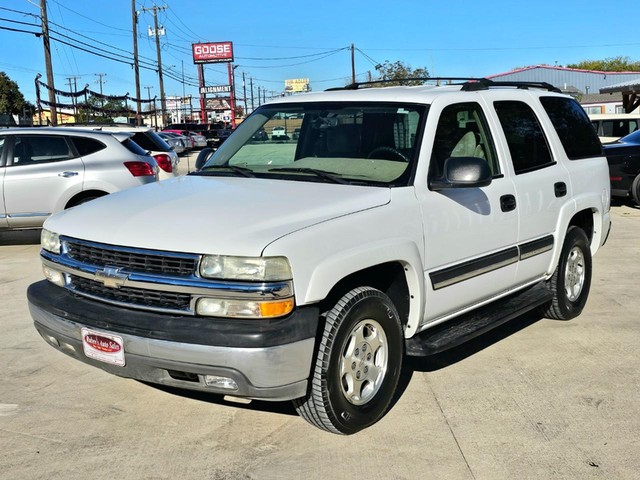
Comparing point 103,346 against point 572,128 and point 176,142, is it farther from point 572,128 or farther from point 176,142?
point 176,142

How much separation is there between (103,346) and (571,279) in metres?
3.96

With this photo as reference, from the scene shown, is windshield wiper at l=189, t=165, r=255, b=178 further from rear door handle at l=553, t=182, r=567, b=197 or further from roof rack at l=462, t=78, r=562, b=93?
rear door handle at l=553, t=182, r=567, b=197

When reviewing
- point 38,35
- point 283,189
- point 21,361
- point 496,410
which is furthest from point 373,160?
point 38,35

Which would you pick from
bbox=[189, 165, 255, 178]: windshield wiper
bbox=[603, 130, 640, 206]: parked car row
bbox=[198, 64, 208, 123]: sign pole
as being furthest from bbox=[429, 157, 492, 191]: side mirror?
bbox=[198, 64, 208, 123]: sign pole

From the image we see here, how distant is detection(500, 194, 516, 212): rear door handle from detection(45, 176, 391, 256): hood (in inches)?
43.5

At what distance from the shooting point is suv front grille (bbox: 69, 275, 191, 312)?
3.36m

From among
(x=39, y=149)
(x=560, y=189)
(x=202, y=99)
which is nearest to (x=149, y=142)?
(x=39, y=149)

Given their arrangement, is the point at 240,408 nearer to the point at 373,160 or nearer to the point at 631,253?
the point at 373,160

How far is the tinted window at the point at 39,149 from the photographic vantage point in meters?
9.29

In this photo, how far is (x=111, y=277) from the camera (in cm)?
350

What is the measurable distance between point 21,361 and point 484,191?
350 cm

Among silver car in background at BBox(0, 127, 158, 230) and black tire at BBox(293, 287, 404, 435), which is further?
silver car in background at BBox(0, 127, 158, 230)

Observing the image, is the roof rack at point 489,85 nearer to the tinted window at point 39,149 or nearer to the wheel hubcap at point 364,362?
the wheel hubcap at point 364,362

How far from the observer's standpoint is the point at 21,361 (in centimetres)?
506
